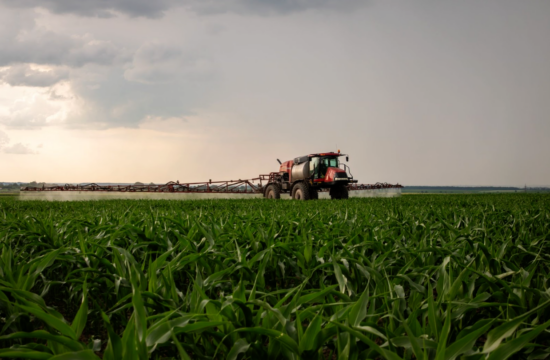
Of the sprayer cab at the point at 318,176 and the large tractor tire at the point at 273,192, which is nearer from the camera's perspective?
the sprayer cab at the point at 318,176

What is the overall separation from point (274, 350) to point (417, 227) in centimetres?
325

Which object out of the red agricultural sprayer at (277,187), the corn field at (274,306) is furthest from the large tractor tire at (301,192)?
the corn field at (274,306)

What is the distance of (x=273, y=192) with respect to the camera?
2341 cm

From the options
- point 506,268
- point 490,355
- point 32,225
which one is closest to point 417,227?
point 506,268

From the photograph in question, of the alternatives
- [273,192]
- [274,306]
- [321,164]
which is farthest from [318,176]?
[274,306]

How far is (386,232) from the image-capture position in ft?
12.7

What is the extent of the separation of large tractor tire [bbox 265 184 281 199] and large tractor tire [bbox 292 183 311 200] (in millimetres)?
2466

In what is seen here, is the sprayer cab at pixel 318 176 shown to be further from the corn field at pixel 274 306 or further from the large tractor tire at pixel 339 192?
the corn field at pixel 274 306

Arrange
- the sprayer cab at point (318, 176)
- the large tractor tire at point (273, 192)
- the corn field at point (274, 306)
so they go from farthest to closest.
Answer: the large tractor tire at point (273, 192) < the sprayer cab at point (318, 176) < the corn field at point (274, 306)

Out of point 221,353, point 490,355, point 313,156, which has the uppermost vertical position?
point 313,156

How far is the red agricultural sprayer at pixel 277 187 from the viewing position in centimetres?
1947

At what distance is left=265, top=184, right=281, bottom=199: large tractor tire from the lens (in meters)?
23.0

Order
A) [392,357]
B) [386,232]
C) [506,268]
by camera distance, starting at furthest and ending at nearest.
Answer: [386,232] < [506,268] < [392,357]

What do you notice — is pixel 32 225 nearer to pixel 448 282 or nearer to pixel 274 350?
pixel 274 350
